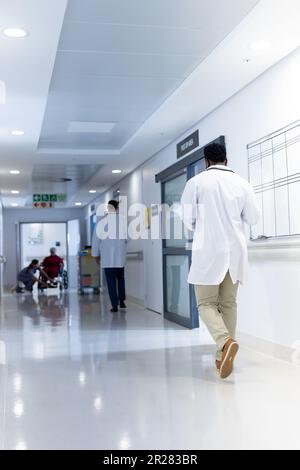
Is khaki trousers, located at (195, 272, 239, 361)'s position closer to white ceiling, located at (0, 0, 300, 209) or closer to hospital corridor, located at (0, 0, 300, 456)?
hospital corridor, located at (0, 0, 300, 456)

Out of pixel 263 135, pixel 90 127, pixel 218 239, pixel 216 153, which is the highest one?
pixel 90 127

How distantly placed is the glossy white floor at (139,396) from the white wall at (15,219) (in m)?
15.0

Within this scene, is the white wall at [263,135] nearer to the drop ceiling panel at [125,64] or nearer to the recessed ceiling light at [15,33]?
the drop ceiling panel at [125,64]

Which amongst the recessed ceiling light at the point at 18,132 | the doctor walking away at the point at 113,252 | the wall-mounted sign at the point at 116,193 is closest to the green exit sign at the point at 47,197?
the wall-mounted sign at the point at 116,193

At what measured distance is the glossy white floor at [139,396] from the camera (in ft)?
10.1

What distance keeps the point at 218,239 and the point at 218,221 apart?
14 cm

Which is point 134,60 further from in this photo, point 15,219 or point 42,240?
point 42,240

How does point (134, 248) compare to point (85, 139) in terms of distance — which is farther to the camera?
point (134, 248)

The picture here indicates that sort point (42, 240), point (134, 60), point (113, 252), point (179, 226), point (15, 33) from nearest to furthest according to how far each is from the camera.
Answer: point (15, 33) < point (134, 60) < point (179, 226) < point (113, 252) < point (42, 240)

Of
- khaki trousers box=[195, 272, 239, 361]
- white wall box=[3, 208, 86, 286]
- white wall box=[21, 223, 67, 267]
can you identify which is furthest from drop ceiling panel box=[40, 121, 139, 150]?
white wall box=[21, 223, 67, 267]

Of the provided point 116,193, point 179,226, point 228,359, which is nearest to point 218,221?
point 228,359

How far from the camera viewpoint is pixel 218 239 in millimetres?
4758

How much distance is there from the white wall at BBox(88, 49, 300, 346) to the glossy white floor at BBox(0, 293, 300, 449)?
39 centimetres
